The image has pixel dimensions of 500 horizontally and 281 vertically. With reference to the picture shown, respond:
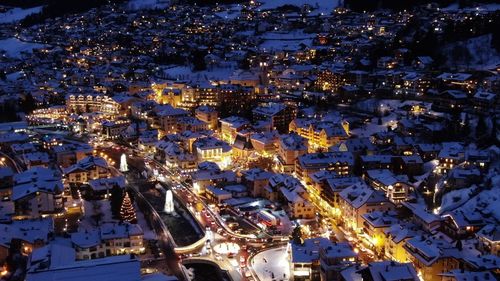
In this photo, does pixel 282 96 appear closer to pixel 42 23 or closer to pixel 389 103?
pixel 389 103

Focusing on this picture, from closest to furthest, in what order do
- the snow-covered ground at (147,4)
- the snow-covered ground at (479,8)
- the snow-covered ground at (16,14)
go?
the snow-covered ground at (479,8) < the snow-covered ground at (147,4) < the snow-covered ground at (16,14)

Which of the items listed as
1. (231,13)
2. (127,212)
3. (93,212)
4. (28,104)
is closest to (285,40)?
(231,13)

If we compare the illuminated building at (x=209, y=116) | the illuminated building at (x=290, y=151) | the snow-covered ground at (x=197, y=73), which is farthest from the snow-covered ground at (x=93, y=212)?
the snow-covered ground at (x=197, y=73)

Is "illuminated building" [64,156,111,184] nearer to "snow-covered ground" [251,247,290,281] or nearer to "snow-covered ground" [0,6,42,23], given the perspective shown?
"snow-covered ground" [251,247,290,281]

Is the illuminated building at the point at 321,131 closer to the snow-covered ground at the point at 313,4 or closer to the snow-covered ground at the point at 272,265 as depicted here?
the snow-covered ground at the point at 272,265

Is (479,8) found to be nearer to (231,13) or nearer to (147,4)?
(231,13)
